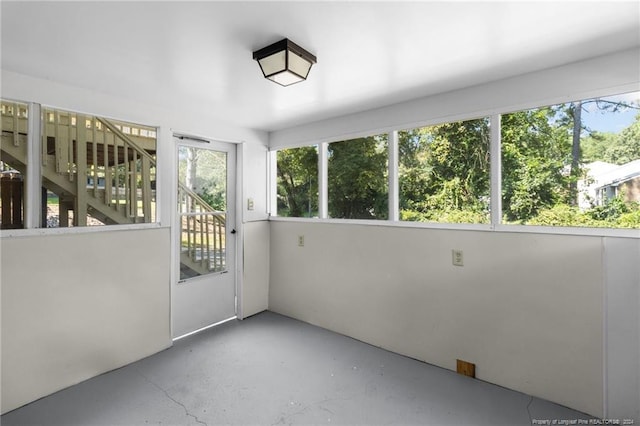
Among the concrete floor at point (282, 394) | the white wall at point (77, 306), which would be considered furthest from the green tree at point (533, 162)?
the white wall at point (77, 306)

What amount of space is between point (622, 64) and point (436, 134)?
1.17 metres

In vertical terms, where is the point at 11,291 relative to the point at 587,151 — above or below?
below

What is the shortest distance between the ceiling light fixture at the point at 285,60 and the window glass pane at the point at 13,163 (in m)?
1.73

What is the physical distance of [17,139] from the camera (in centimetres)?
218

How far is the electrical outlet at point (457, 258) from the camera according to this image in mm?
2535

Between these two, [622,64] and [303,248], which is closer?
[622,64]

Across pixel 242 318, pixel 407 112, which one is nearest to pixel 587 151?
pixel 407 112

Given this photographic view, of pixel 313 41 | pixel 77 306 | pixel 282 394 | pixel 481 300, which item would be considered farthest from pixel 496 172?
pixel 77 306

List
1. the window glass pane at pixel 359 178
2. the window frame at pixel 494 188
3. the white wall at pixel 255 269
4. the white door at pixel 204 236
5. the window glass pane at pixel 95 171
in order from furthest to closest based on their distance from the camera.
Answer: the white wall at pixel 255 269 < the white door at pixel 204 236 < the window glass pane at pixel 359 178 < the window glass pane at pixel 95 171 < the window frame at pixel 494 188

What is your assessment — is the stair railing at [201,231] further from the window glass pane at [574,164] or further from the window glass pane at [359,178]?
the window glass pane at [574,164]

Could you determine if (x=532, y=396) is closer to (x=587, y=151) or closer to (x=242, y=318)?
(x=587, y=151)

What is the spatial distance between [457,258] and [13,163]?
10.7 ft

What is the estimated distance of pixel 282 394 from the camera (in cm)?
229

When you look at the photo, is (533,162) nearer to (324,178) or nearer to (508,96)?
(508,96)
